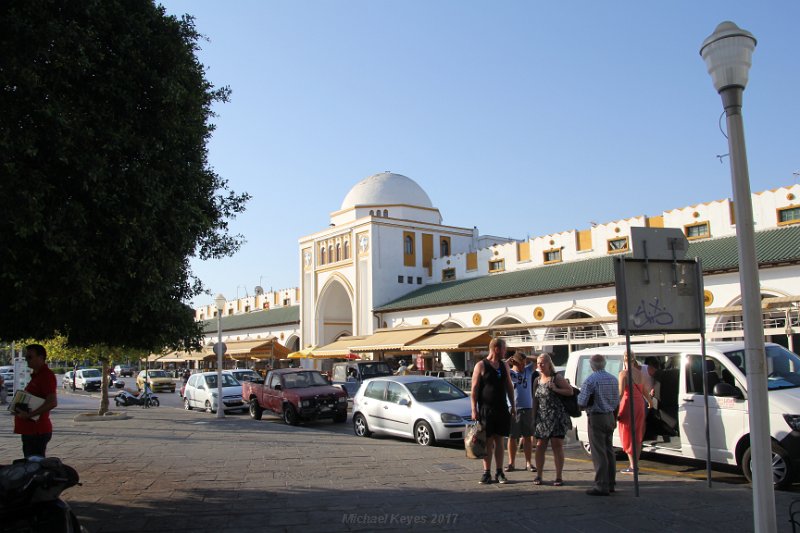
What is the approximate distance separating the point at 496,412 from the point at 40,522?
524cm

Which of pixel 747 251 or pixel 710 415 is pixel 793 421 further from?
pixel 747 251

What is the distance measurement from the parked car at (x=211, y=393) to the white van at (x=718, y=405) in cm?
1653

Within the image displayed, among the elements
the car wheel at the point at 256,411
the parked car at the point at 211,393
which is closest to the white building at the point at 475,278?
the parked car at the point at 211,393

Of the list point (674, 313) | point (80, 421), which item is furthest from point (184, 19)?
point (80, 421)

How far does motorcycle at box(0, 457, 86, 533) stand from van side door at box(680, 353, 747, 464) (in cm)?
766

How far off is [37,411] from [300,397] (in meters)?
11.9

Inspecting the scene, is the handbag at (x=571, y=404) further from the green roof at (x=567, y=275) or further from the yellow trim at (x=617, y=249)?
the yellow trim at (x=617, y=249)

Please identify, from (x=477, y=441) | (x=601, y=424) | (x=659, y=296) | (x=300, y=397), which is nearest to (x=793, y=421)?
(x=659, y=296)

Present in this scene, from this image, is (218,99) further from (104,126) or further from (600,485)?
(600,485)

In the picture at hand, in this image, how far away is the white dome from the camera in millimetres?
55188

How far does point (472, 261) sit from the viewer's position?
46719 mm

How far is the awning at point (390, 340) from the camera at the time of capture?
37031 mm

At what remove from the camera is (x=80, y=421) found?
2017cm

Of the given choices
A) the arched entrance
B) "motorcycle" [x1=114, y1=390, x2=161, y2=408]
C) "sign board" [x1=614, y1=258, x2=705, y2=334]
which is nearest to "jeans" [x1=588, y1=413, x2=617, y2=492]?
"sign board" [x1=614, y1=258, x2=705, y2=334]
